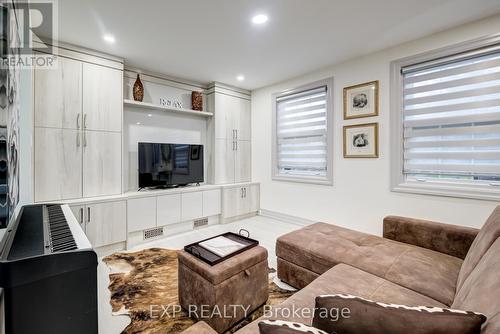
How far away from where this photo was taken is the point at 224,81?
13.7 feet

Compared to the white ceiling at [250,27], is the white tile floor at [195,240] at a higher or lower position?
lower

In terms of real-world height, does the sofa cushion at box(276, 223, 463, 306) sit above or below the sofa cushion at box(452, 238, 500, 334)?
below

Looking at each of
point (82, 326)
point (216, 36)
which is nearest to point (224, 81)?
point (216, 36)

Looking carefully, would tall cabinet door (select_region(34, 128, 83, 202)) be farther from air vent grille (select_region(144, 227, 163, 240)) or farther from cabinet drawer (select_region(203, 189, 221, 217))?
cabinet drawer (select_region(203, 189, 221, 217))

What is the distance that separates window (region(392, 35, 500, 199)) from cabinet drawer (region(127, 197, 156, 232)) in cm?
324

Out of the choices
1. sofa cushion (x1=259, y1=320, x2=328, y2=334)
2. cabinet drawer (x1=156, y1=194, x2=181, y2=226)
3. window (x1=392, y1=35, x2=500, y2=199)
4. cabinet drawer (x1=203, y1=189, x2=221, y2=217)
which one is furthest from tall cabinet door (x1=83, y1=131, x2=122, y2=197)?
window (x1=392, y1=35, x2=500, y2=199)

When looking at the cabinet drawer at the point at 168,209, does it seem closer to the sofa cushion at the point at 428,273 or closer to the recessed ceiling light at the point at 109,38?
the recessed ceiling light at the point at 109,38

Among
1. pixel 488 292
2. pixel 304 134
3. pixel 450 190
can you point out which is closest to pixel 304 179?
pixel 304 134

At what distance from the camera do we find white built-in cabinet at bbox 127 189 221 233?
123 inches

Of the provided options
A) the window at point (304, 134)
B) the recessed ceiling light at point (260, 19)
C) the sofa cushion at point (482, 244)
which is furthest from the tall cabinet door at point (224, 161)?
the sofa cushion at point (482, 244)

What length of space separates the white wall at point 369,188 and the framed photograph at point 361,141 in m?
0.07

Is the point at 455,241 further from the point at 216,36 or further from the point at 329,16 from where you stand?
the point at 216,36

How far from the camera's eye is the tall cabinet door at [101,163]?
2865mm

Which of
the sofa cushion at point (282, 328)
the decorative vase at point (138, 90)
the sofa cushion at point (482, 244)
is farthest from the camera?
the decorative vase at point (138, 90)
